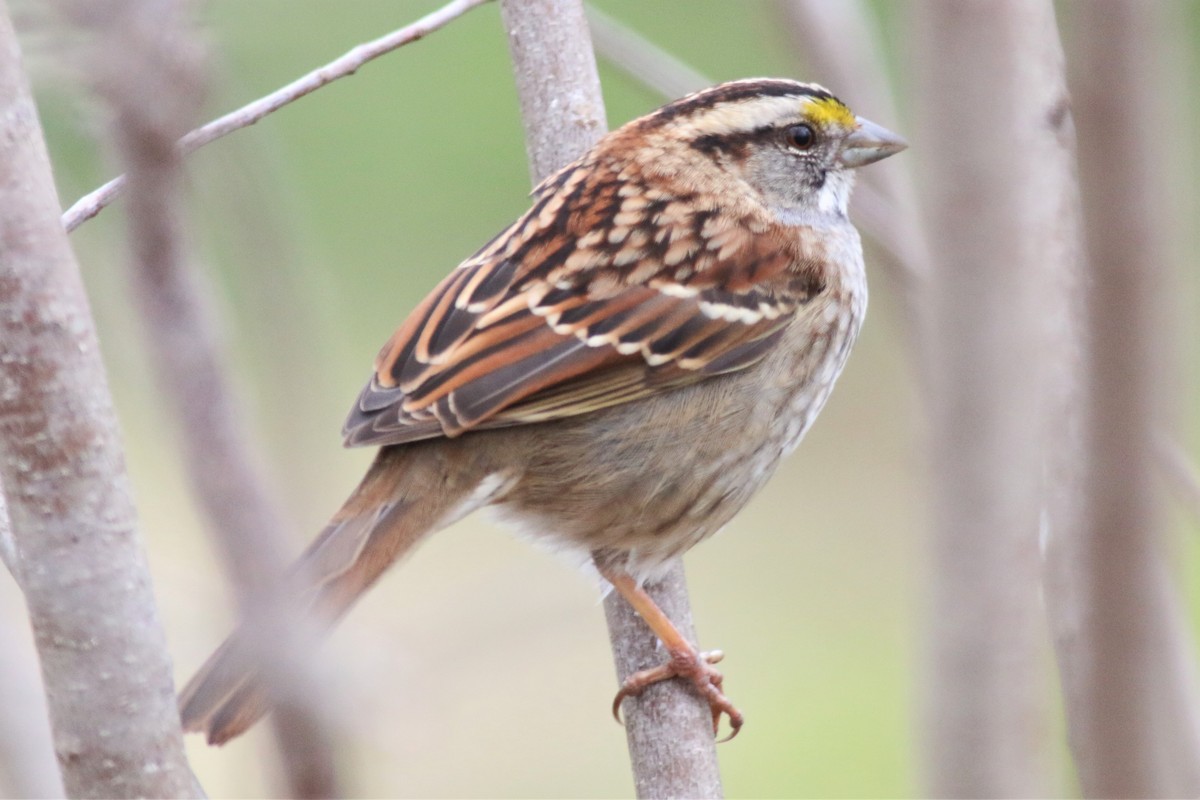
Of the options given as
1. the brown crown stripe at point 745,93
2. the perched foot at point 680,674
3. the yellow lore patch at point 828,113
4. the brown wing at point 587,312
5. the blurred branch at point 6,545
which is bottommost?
the perched foot at point 680,674

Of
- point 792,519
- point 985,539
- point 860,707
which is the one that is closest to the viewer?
point 985,539

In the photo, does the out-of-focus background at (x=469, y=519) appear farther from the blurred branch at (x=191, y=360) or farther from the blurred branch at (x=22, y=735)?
the blurred branch at (x=22, y=735)

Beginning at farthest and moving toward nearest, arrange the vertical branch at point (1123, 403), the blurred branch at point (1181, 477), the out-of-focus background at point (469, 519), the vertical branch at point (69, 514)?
the blurred branch at point (1181, 477) < the vertical branch at point (69, 514) < the out-of-focus background at point (469, 519) < the vertical branch at point (1123, 403)

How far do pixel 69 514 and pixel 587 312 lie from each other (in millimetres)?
1688

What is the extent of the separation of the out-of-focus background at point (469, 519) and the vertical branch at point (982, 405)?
0.48 ft

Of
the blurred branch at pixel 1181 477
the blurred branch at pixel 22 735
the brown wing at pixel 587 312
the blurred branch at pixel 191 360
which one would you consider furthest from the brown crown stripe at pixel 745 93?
the blurred branch at pixel 191 360

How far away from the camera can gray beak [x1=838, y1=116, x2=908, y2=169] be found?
3.16 meters

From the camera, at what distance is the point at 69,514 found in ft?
4.33

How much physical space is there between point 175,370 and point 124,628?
515mm

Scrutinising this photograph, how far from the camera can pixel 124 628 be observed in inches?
51.1

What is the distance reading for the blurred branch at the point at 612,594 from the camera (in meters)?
2.57

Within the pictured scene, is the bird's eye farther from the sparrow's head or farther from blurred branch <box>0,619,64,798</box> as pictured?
blurred branch <box>0,619,64,798</box>

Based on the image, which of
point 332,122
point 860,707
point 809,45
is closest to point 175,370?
point 809,45

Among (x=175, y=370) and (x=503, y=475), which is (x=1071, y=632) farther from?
(x=503, y=475)
